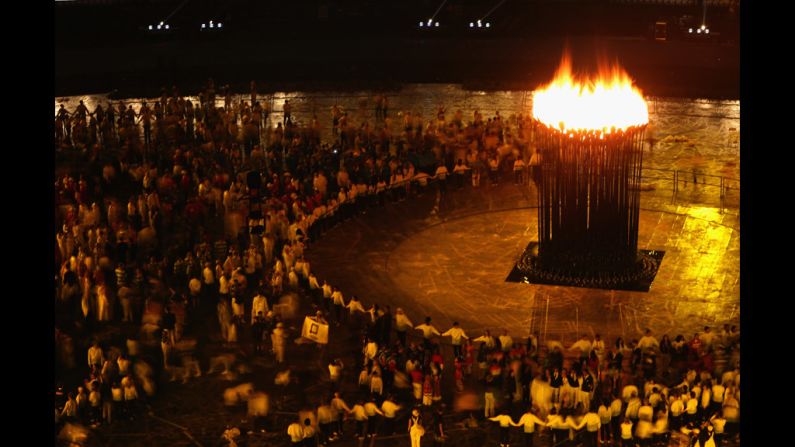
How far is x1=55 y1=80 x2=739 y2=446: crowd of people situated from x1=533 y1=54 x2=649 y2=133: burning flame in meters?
6.67

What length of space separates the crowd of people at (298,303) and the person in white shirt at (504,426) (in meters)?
0.08

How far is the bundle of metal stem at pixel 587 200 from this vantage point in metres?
34.7

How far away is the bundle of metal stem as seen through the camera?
3472cm

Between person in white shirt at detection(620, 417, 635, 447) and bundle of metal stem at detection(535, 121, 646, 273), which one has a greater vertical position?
bundle of metal stem at detection(535, 121, 646, 273)

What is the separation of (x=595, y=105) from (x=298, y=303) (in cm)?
1021

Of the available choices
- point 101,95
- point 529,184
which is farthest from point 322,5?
point 529,184

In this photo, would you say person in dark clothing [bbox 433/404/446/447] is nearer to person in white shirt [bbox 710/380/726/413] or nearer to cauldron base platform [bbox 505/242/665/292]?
person in white shirt [bbox 710/380/726/413]

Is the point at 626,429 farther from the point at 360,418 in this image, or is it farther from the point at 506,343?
the point at 360,418

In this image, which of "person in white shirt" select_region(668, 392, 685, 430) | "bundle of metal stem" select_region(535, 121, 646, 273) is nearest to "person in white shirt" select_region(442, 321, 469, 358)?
"person in white shirt" select_region(668, 392, 685, 430)

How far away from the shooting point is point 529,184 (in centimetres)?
4516

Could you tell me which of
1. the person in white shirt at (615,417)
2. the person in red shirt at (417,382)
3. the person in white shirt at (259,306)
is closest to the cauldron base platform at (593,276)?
the person in white shirt at (259,306)

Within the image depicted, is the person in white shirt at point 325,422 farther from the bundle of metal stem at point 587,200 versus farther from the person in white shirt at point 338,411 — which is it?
the bundle of metal stem at point 587,200

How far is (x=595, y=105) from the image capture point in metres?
34.5

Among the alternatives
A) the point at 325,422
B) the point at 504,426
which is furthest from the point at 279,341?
the point at 504,426
